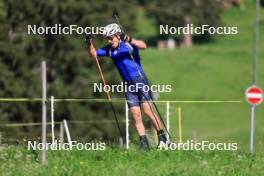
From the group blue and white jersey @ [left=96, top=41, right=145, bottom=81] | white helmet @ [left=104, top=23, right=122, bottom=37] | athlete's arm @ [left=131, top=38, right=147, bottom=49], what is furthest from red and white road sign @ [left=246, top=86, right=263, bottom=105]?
white helmet @ [left=104, top=23, right=122, bottom=37]

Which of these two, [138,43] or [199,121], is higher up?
[199,121]

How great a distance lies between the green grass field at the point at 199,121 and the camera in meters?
15.0

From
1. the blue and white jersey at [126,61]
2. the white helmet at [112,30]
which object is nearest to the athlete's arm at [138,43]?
the blue and white jersey at [126,61]

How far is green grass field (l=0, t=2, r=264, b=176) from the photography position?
15.0 meters

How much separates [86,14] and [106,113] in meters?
6.73

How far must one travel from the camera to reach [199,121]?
7519cm

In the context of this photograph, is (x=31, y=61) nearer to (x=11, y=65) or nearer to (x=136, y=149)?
(x=11, y=65)

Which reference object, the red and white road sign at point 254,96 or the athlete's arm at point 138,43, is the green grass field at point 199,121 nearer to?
the red and white road sign at point 254,96

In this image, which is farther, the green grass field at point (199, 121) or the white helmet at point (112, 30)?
the white helmet at point (112, 30)

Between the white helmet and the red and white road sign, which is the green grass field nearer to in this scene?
the red and white road sign

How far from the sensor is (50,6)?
63.5 meters

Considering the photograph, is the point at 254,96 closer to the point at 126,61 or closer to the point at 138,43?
the point at 126,61

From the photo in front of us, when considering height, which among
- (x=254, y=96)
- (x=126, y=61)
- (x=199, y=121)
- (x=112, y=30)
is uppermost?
(x=199, y=121)

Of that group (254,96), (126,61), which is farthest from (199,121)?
(126,61)
